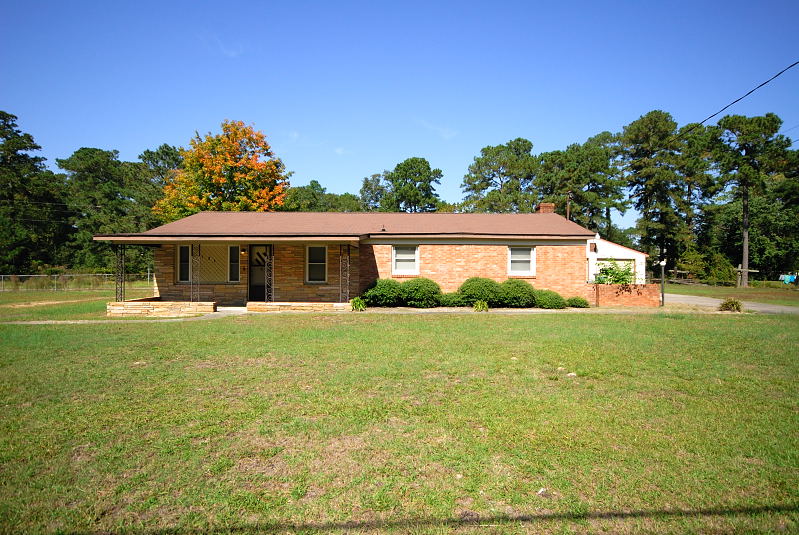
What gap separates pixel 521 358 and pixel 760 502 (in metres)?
4.72

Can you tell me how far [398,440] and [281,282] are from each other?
1429 cm

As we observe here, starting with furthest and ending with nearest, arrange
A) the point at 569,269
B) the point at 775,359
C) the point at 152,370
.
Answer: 1. the point at 569,269
2. the point at 775,359
3. the point at 152,370

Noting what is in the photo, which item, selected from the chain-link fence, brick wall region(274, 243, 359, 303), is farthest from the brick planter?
the chain-link fence

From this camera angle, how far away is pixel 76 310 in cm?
1578

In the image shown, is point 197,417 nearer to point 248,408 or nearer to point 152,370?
point 248,408

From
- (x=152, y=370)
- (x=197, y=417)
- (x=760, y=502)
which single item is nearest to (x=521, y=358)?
(x=760, y=502)

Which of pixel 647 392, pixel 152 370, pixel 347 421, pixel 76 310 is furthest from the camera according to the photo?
pixel 76 310

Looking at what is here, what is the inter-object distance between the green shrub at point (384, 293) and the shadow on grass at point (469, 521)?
13803 millimetres

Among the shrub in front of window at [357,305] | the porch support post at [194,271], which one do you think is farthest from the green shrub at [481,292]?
the porch support post at [194,271]

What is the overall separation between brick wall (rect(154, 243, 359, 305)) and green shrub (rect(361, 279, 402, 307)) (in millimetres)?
952

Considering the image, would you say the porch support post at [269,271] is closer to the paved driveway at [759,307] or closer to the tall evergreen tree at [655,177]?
the paved driveway at [759,307]

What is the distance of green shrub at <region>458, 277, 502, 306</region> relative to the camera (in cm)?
1692

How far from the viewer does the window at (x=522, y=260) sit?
720 inches

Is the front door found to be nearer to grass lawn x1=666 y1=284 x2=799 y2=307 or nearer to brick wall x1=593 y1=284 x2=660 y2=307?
brick wall x1=593 y1=284 x2=660 y2=307
